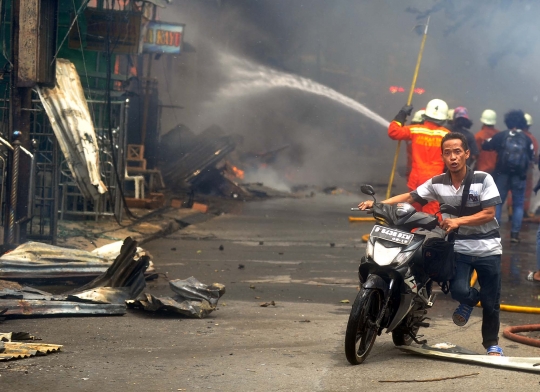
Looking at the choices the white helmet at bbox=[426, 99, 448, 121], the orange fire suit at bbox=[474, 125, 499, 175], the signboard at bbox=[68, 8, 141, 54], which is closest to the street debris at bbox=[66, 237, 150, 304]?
the white helmet at bbox=[426, 99, 448, 121]

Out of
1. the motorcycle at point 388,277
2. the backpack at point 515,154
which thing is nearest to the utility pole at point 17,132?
the motorcycle at point 388,277

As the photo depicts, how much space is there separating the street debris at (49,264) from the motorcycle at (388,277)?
3.18m

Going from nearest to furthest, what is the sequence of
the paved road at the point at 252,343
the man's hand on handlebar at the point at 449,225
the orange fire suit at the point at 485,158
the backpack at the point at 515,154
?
1. the paved road at the point at 252,343
2. the man's hand on handlebar at the point at 449,225
3. the backpack at the point at 515,154
4. the orange fire suit at the point at 485,158

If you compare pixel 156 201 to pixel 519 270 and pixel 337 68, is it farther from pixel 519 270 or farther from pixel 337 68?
pixel 337 68

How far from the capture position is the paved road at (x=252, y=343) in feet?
15.0

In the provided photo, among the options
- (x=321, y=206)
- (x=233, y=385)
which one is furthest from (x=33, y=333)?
(x=321, y=206)

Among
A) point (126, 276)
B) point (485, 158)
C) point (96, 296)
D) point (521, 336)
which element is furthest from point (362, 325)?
point (485, 158)

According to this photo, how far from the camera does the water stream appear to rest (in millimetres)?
28969

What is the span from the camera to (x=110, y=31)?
14.1 m

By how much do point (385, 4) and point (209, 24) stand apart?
8.03 meters

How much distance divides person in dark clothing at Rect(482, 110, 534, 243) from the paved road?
8.16ft

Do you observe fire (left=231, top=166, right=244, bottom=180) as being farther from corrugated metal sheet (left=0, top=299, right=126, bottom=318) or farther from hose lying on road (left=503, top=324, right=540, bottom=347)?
hose lying on road (left=503, top=324, right=540, bottom=347)

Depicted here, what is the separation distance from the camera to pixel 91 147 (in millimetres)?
9953

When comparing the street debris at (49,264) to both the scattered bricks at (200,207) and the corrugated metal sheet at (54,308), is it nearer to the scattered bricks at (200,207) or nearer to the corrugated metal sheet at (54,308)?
the corrugated metal sheet at (54,308)
